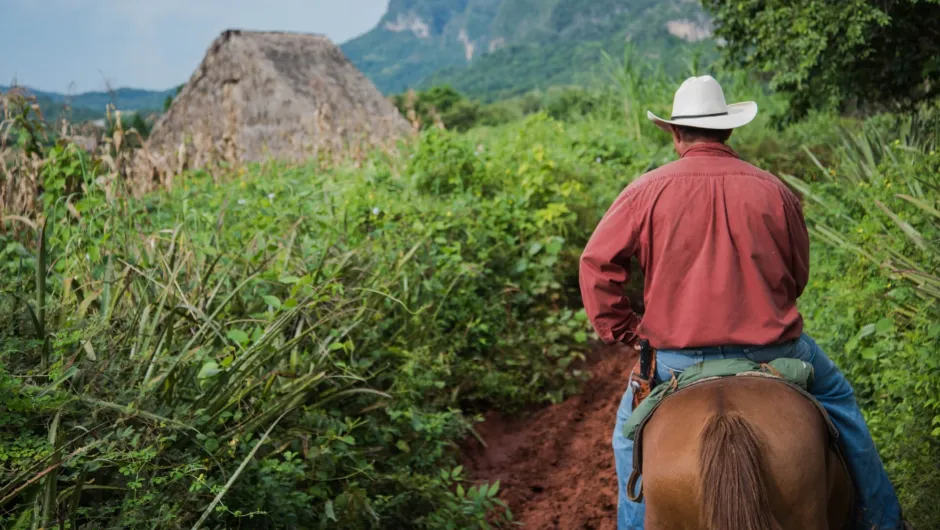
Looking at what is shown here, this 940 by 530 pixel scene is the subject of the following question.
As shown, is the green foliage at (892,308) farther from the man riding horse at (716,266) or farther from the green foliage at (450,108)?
the green foliage at (450,108)

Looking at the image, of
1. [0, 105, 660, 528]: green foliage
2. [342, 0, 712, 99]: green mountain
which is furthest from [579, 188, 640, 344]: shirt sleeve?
[342, 0, 712, 99]: green mountain

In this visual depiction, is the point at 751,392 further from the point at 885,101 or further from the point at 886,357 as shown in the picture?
the point at 885,101

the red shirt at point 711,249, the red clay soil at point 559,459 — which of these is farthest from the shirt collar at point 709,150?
the red clay soil at point 559,459

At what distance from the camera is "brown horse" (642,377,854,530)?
2506 mm

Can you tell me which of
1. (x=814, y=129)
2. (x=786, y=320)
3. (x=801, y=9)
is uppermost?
(x=801, y=9)

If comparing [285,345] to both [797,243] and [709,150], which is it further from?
[797,243]

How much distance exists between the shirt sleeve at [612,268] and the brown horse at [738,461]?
0.61 m

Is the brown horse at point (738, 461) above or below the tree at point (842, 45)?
below

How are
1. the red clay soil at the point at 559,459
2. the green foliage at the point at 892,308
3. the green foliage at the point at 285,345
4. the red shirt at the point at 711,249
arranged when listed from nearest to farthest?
the red shirt at the point at 711,249 → the green foliage at the point at 285,345 → the green foliage at the point at 892,308 → the red clay soil at the point at 559,459

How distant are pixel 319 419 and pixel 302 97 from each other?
419 inches

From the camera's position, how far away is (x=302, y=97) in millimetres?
14094

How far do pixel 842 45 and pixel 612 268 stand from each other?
5.01m

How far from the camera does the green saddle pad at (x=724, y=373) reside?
2.91m

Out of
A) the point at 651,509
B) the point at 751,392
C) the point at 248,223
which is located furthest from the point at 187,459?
the point at 248,223
